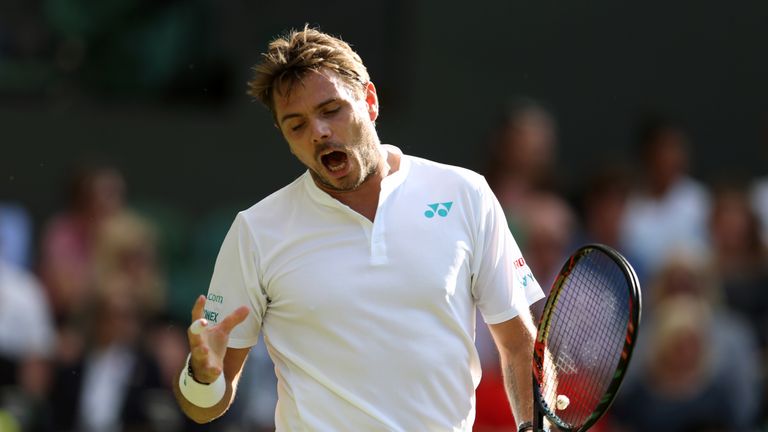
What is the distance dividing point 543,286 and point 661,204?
1.27 meters

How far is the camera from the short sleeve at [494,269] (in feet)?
13.4

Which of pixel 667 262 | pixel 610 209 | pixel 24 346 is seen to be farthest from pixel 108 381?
pixel 667 262

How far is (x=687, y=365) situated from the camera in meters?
7.50

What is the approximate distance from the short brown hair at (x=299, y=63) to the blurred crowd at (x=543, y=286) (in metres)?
3.08

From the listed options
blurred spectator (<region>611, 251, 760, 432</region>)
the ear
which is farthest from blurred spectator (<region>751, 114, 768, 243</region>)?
the ear

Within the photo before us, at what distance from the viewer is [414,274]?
3.96 meters

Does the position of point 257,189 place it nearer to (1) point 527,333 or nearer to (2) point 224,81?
(2) point 224,81

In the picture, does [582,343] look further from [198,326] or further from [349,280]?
[198,326]

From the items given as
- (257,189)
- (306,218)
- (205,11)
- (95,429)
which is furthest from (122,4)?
(306,218)

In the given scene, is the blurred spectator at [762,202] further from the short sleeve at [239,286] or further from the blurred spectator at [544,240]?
the short sleeve at [239,286]

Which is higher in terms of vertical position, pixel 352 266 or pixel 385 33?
pixel 352 266

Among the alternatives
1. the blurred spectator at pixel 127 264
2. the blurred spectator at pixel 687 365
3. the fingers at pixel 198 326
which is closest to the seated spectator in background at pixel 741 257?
the blurred spectator at pixel 687 365

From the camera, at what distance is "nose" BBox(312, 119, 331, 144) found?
391 cm

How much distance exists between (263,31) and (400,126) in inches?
40.3
